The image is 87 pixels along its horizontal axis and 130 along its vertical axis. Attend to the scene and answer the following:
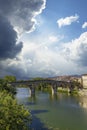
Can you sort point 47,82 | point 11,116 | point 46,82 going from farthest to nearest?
point 47,82 → point 46,82 → point 11,116

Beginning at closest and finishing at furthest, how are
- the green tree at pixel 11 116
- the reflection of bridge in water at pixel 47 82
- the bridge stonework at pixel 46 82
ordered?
the green tree at pixel 11 116 → the bridge stonework at pixel 46 82 → the reflection of bridge in water at pixel 47 82

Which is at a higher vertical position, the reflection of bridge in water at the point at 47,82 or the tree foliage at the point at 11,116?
the reflection of bridge in water at the point at 47,82

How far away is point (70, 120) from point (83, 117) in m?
5.72

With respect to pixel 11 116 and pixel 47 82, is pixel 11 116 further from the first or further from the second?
pixel 47 82

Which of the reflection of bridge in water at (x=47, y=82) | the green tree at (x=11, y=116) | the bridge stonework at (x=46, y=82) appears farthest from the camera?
the reflection of bridge in water at (x=47, y=82)

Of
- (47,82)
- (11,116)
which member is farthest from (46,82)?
(11,116)

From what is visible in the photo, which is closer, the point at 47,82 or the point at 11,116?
the point at 11,116

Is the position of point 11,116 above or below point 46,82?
below

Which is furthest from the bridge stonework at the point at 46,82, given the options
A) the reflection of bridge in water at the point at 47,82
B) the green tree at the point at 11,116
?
the green tree at the point at 11,116

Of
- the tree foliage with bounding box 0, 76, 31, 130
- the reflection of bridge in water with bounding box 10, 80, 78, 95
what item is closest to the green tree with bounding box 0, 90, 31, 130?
the tree foliage with bounding box 0, 76, 31, 130

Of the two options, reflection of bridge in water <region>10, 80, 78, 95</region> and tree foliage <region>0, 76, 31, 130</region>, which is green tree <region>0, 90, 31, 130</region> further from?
reflection of bridge in water <region>10, 80, 78, 95</region>

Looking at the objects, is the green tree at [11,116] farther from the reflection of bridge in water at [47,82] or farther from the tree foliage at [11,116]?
the reflection of bridge in water at [47,82]

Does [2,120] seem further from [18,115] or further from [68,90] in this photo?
[68,90]

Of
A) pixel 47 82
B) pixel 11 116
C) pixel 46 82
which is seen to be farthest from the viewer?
pixel 47 82
